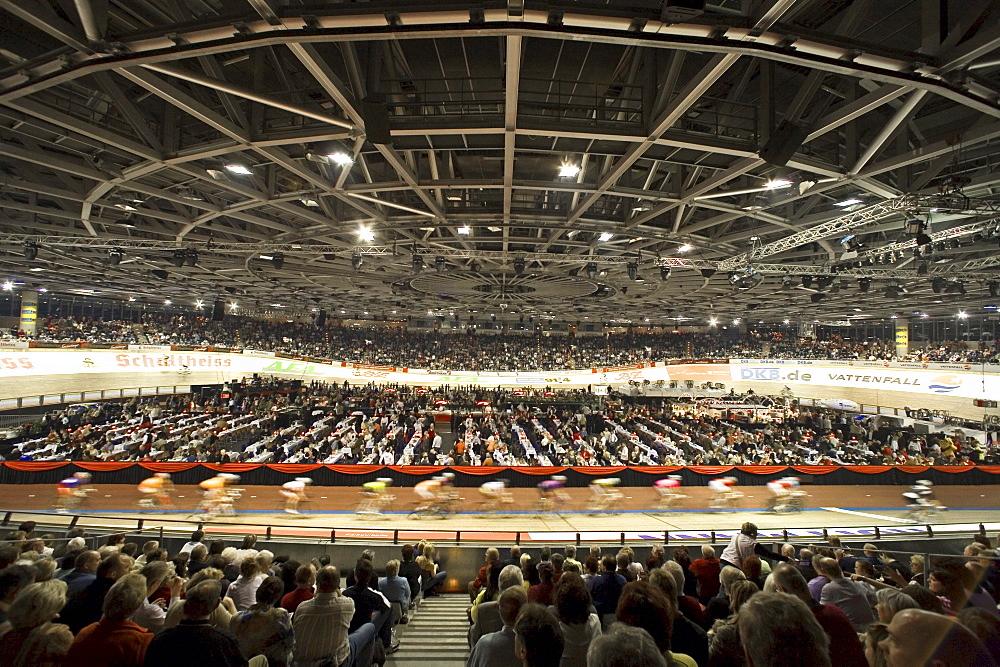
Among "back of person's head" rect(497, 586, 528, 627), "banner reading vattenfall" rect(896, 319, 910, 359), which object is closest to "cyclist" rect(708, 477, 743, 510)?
"back of person's head" rect(497, 586, 528, 627)

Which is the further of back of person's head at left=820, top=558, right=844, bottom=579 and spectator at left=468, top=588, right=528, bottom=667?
back of person's head at left=820, top=558, right=844, bottom=579

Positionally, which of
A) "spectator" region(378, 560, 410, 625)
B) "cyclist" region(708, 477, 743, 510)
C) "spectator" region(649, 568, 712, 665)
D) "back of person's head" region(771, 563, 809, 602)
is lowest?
"cyclist" region(708, 477, 743, 510)

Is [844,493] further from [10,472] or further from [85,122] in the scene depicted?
[10,472]

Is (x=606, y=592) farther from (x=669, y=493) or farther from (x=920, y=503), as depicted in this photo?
(x=920, y=503)

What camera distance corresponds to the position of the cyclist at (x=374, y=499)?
13922mm

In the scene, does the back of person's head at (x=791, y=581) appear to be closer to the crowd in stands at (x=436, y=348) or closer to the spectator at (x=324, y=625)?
the spectator at (x=324, y=625)

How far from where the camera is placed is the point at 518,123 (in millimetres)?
7324

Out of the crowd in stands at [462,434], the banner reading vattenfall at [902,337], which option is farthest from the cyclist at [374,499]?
the banner reading vattenfall at [902,337]

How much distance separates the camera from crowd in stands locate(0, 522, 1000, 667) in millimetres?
1720

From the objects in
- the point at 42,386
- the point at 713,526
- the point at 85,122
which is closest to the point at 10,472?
the point at 42,386

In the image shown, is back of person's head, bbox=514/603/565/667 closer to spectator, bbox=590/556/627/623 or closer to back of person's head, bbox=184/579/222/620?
back of person's head, bbox=184/579/222/620

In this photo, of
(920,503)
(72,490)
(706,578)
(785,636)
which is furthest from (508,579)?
(72,490)

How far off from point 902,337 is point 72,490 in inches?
2283

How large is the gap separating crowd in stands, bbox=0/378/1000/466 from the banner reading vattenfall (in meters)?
17.0
